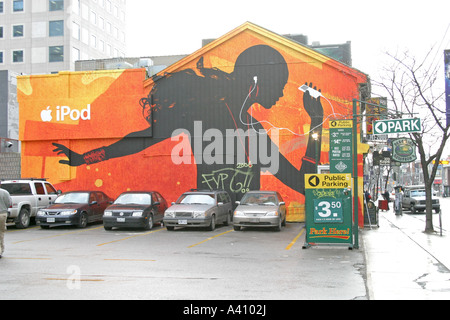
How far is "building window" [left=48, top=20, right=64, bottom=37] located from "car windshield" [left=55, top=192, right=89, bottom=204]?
44.6m

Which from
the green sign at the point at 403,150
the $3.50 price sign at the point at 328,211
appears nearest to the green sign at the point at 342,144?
the $3.50 price sign at the point at 328,211

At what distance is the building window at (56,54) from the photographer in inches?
2275

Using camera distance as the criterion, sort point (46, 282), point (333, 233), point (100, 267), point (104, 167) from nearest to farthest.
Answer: point (46, 282) → point (100, 267) → point (333, 233) → point (104, 167)

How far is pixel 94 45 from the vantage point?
64.2 m

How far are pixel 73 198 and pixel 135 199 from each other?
287cm

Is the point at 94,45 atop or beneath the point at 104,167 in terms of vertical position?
atop

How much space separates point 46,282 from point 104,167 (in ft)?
52.3

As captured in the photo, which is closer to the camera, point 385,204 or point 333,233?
point 333,233

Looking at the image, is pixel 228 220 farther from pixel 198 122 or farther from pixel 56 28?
pixel 56 28

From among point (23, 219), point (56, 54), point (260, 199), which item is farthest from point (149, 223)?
point (56, 54)

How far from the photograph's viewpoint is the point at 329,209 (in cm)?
1224

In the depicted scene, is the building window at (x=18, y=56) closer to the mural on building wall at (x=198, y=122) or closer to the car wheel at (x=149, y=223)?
the mural on building wall at (x=198, y=122)

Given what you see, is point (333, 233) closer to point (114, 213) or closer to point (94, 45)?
point (114, 213)

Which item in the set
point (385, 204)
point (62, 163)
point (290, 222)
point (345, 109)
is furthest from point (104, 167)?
point (385, 204)
